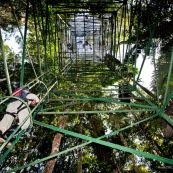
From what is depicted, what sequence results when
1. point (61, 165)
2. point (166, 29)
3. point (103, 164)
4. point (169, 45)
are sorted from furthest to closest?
point (61, 165) < point (103, 164) < point (169, 45) < point (166, 29)

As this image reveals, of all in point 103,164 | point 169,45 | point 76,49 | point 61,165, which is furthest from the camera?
point 61,165

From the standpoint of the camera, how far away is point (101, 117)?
1321cm

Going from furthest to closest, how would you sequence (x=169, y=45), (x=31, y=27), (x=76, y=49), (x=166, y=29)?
(x=31, y=27), (x=76, y=49), (x=169, y=45), (x=166, y=29)

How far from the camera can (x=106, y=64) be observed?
717cm

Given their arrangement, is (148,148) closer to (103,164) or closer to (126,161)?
(126,161)

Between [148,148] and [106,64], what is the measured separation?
5199 millimetres

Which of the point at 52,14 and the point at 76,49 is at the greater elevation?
the point at 52,14

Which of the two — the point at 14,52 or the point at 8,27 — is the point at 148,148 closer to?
the point at 14,52

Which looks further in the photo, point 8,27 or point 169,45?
point 8,27

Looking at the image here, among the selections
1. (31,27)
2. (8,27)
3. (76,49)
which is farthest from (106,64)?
(8,27)

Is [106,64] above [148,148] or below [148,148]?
above

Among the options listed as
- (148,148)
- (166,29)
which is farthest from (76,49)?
(148,148)

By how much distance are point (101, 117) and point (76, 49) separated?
261 inches

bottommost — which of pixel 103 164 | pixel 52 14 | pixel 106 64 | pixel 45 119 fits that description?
pixel 103 164
